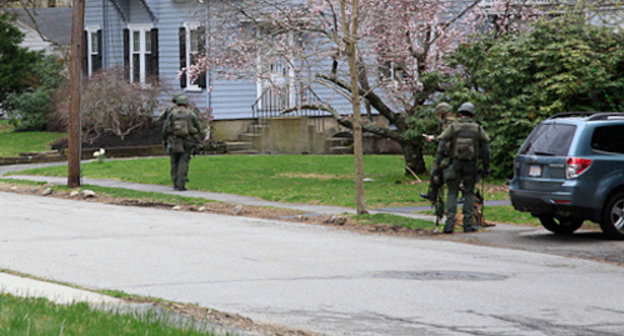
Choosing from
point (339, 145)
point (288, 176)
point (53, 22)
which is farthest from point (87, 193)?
point (53, 22)

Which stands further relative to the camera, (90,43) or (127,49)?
(90,43)

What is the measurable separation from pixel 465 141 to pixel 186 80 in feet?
68.5

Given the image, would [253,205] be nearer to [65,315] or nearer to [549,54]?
[549,54]

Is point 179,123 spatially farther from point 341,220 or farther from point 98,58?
point 98,58

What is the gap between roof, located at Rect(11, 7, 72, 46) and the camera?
4944 centimetres

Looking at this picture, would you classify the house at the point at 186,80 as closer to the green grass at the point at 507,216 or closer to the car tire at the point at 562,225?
the green grass at the point at 507,216

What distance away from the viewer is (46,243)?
39.4 ft

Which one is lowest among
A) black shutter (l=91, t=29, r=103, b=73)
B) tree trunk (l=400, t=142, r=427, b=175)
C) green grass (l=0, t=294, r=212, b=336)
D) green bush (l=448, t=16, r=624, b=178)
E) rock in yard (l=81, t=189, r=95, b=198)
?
rock in yard (l=81, t=189, r=95, b=198)

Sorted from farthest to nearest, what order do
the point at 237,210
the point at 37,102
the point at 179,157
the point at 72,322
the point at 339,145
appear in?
the point at 37,102, the point at 339,145, the point at 179,157, the point at 237,210, the point at 72,322

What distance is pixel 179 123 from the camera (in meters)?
20.7

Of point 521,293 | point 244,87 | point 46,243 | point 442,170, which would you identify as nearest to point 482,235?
point 442,170

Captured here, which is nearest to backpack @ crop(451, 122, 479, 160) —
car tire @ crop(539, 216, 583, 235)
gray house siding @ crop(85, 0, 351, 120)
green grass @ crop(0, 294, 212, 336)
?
car tire @ crop(539, 216, 583, 235)

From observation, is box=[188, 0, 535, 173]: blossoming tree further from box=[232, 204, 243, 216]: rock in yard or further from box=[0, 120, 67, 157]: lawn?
box=[0, 120, 67, 157]: lawn

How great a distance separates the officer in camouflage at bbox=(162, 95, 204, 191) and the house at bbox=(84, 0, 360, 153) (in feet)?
32.9
